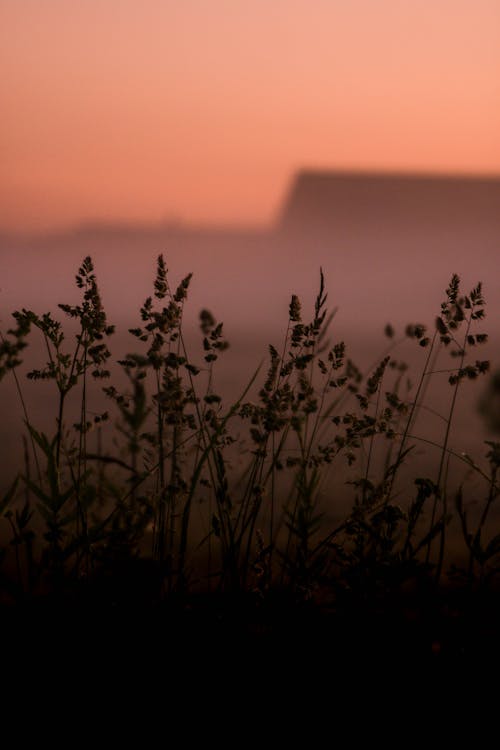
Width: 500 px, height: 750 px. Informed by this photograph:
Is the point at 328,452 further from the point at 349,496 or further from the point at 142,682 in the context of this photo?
the point at 142,682

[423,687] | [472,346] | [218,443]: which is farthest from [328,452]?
[423,687]

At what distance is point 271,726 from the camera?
2.20 metres

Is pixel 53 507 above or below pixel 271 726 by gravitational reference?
above

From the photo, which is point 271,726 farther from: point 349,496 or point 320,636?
point 349,496

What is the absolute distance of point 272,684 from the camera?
2.34 m

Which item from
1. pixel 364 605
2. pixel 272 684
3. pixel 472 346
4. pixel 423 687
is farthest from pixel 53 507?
pixel 472 346

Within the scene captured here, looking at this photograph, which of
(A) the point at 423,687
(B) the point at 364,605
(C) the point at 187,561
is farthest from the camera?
(C) the point at 187,561

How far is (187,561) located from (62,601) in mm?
385

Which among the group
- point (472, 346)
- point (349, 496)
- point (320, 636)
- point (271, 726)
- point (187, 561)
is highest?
point (472, 346)

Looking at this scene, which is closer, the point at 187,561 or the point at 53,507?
the point at 53,507

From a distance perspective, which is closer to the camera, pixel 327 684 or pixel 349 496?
pixel 327 684

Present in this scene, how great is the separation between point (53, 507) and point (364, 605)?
0.90 metres

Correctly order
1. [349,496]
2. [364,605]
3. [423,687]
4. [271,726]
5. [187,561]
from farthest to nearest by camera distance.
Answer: [349,496]
[187,561]
[364,605]
[423,687]
[271,726]

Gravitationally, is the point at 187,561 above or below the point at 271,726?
above
